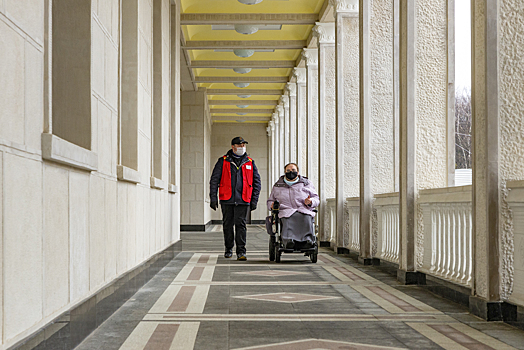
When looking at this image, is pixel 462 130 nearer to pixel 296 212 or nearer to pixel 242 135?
pixel 296 212

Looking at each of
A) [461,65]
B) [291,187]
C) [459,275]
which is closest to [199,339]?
[459,275]

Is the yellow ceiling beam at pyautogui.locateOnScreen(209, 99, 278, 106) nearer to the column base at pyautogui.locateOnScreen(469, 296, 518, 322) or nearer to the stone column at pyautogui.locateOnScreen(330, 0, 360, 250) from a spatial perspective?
the stone column at pyautogui.locateOnScreen(330, 0, 360, 250)

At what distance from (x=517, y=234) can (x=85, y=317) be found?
3039 mm

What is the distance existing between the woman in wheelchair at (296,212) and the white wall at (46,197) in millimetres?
3561

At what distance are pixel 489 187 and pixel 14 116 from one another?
3.45 meters

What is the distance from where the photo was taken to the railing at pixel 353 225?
10650 mm

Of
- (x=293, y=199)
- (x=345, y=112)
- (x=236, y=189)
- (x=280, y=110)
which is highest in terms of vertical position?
(x=280, y=110)

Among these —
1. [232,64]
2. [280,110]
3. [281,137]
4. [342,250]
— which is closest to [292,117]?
[280,110]

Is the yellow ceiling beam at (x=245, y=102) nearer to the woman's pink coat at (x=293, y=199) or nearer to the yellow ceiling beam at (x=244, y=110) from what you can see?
the yellow ceiling beam at (x=244, y=110)

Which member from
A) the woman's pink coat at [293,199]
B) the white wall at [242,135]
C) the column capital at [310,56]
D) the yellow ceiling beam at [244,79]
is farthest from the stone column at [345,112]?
the white wall at [242,135]

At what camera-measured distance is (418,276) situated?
6.89 m

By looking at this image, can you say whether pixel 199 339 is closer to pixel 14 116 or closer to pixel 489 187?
pixel 14 116

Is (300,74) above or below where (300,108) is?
Result: above

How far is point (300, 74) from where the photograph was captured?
18938mm
